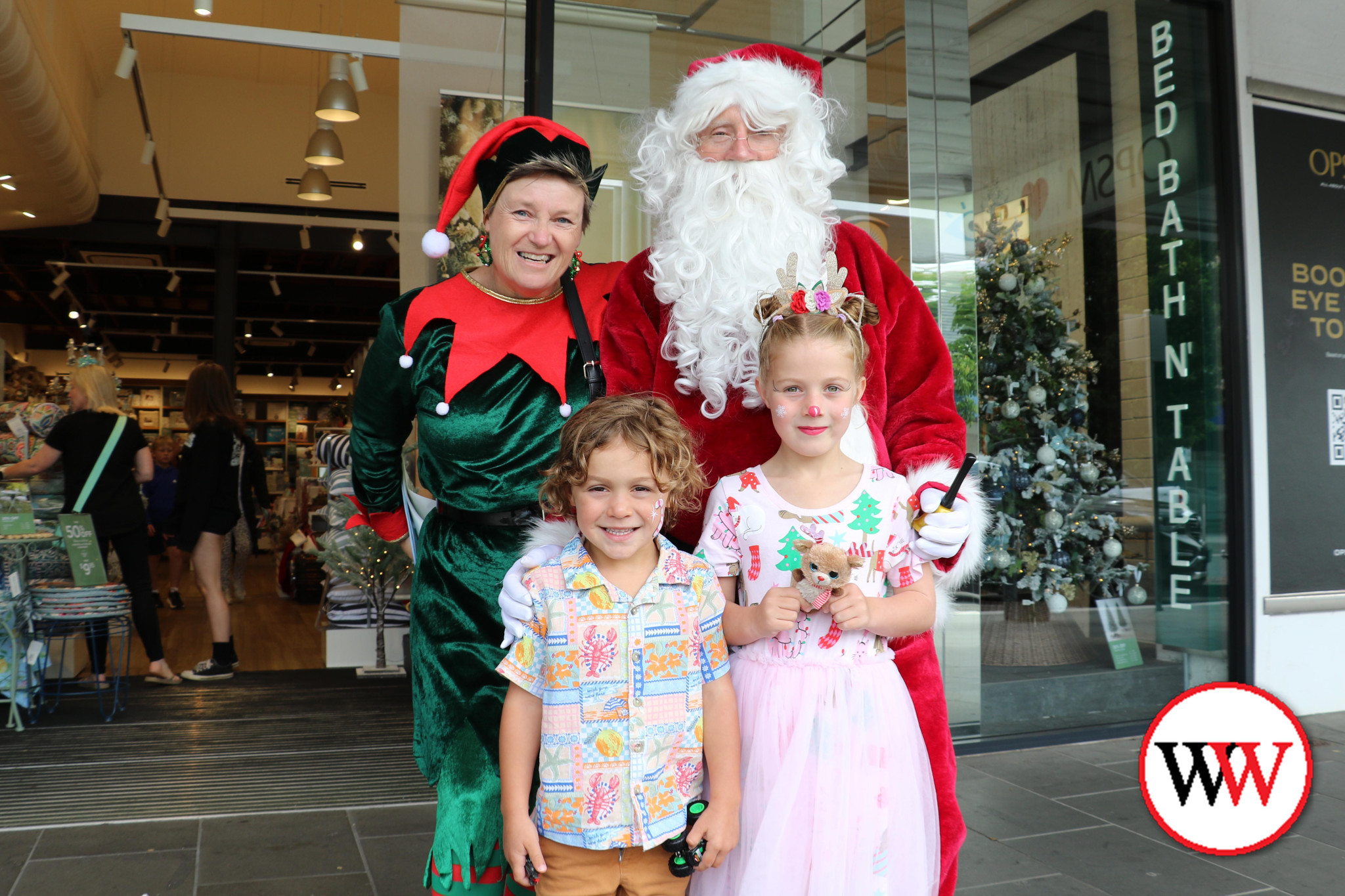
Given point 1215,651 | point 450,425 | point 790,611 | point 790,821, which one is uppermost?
point 450,425

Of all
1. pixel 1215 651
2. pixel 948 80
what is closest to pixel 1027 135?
pixel 948 80

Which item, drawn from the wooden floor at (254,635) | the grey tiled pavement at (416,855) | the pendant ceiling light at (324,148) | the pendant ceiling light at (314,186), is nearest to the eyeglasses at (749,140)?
the grey tiled pavement at (416,855)

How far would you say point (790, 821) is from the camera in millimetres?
1431

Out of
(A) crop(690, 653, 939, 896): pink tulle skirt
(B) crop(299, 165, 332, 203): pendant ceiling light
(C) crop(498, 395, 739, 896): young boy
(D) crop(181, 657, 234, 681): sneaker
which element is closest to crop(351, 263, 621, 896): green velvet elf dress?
(C) crop(498, 395, 739, 896): young boy

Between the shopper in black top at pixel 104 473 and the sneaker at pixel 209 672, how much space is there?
358 millimetres

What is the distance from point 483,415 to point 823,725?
0.82 metres

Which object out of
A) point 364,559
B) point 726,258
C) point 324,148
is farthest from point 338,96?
point 726,258

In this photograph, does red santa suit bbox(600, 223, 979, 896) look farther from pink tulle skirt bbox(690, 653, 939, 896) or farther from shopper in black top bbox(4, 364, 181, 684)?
shopper in black top bbox(4, 364, 181, 684)

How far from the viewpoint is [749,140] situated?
70.4 inches

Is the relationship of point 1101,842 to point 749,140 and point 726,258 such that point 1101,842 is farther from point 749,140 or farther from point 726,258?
point 749,140

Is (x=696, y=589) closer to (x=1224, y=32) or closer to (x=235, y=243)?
(x=1224, y=32)

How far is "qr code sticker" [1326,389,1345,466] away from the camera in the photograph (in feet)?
14.3

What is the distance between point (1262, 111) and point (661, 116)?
3.66 metres

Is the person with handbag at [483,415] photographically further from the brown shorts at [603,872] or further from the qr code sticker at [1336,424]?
the qr code sticker at [1336,424]
